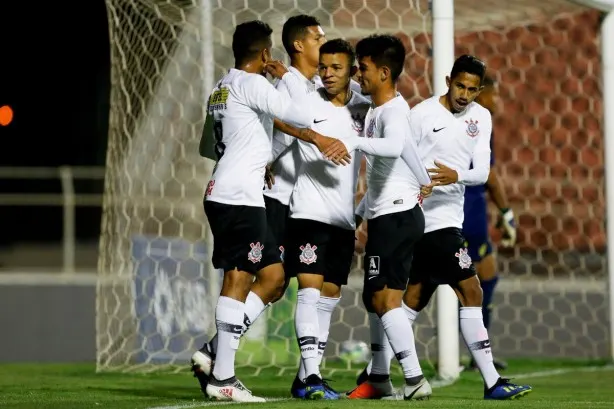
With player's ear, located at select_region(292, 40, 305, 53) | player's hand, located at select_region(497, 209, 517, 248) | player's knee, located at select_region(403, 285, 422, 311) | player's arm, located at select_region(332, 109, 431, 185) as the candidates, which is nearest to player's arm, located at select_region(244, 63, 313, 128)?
player's arm, located at select_region(332, 109, 431, 185)

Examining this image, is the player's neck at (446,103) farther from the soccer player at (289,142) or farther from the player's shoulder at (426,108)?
the soccer player at (289,142)

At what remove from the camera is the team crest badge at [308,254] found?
592cm

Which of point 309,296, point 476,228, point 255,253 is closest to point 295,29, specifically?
point 255,253

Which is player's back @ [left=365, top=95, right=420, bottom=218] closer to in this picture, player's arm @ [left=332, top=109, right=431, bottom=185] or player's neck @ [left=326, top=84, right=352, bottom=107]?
player's arm @ [left=332, top=109, right=431, bottom=185]

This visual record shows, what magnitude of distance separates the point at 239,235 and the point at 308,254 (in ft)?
1.31

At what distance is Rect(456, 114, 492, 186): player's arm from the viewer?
591 centimetres

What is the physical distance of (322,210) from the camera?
5941mm

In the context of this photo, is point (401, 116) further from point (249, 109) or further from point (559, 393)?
point (559, 393)

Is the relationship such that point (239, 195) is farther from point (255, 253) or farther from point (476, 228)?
point (476, 228)

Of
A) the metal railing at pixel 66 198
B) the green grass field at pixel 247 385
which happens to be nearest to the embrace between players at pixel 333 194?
the green grass field at pixel 247 385

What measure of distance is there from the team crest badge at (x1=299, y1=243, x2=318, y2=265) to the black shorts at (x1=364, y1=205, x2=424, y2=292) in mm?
281

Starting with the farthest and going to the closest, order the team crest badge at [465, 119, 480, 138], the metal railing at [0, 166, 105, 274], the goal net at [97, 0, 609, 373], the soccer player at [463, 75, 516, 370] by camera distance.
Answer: the metal railing at [0, 166, 105, 274], the goal net at [97, 0, 609, 373], the soccer player at [463, 75, 516, 370], the team crest badge at [465, 119, 480, 138]

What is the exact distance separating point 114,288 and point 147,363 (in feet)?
1.95

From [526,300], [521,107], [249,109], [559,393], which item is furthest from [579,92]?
[249,109]
